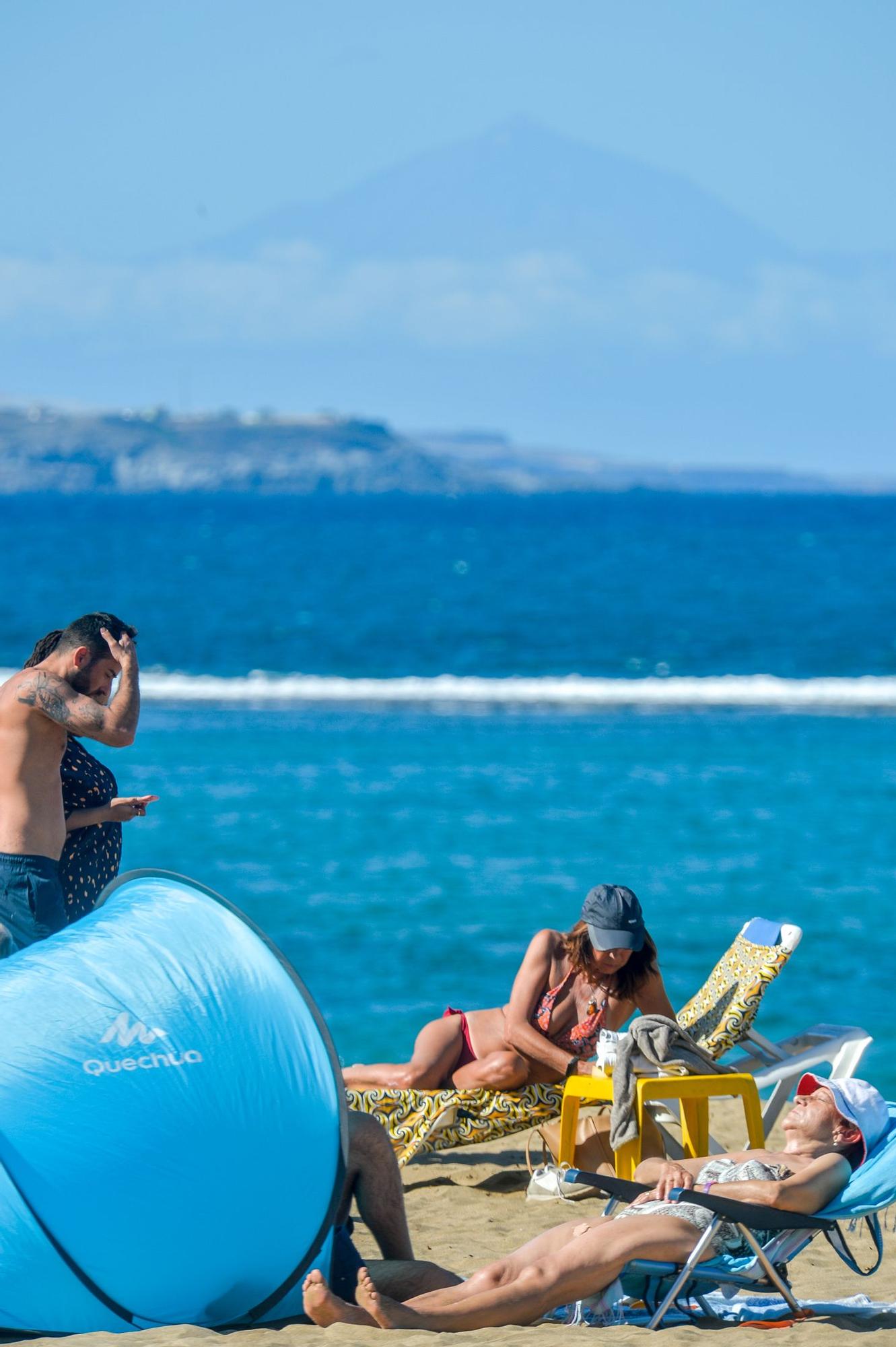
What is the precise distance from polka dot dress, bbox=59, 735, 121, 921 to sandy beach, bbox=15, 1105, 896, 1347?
140 cm

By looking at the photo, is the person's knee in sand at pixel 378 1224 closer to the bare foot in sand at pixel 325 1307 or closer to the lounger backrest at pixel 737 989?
the bare foot in sand at pixel 325 1307

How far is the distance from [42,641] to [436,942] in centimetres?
530

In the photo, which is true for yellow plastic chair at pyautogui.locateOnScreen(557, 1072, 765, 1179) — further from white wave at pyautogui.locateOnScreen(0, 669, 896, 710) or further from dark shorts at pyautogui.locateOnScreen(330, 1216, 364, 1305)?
white wave at pyautogui.locateOnScreen(0, 669, 896, 710)

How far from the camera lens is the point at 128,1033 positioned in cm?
413

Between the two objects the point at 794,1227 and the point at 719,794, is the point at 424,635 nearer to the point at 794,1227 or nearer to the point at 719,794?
the point at 719,794

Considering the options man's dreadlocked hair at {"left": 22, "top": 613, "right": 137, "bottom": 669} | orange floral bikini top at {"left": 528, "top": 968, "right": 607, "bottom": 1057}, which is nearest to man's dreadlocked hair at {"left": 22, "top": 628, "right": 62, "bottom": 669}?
man's dreadlocked hair at {"left": 22, "top": 613, "right": 137, "bottom": 669}

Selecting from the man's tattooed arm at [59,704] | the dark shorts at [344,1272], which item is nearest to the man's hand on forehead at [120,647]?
the man's tattooed arm at [59,704]

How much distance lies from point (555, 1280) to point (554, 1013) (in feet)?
6.37

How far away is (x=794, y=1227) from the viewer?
14.9ft

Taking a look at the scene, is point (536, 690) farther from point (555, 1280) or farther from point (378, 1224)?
point (555, 1280)

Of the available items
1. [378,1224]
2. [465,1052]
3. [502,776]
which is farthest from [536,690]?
[378,1224]

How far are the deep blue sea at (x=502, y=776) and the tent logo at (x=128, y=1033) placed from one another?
4.32 meters

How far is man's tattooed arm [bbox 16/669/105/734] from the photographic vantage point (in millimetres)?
4914

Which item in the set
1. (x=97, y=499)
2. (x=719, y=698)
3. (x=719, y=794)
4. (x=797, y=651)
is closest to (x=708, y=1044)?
(x=719, y=794)
